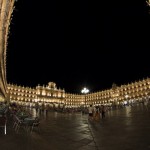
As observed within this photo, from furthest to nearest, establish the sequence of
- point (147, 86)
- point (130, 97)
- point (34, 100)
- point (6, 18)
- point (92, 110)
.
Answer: point (34, 100)
point (130, 97)
point (147, 86)
point (92, 110)
point (6, 18)

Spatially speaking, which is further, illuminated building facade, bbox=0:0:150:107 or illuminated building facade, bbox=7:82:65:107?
illuminated building facade, bbox=7:82:65:107

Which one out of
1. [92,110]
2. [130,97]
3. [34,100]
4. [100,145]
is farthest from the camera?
[34,100]

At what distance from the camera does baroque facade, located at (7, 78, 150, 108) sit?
109 m

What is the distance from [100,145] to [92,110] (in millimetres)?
13393

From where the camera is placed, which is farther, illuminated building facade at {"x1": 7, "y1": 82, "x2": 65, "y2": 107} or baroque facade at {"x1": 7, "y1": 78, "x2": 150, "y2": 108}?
illuminated building facade at {"x1": 7, "y1": 82, "x2": 65, "y2": 107}

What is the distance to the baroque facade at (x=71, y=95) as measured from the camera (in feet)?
357

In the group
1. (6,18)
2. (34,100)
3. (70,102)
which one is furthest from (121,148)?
(70,102)

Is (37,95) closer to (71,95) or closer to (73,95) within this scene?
(71,95)

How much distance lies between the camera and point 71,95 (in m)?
150

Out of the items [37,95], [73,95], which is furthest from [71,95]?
[37,95]

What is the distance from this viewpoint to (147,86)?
4107 inches

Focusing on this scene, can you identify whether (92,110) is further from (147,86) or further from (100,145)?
(147,86)

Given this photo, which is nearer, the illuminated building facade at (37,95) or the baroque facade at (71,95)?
the baroque facade at (71,95)

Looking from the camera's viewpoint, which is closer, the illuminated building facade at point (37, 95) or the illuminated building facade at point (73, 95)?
the illuminated building facade at point (73, 95)
